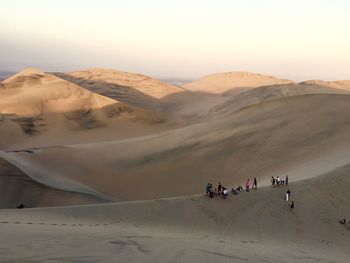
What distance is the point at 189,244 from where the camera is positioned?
9.61 metres

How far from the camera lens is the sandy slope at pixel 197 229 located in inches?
319

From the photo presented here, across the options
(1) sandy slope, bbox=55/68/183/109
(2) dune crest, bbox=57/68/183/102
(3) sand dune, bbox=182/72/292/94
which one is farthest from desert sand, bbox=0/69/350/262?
(3) sand dune, bbox=182/72/292/94

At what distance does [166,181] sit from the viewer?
24.2m

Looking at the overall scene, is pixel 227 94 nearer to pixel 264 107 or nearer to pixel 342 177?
pixel 264 107

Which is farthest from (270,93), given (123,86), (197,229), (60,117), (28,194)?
(197,229)

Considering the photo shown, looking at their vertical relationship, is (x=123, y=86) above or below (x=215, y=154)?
above

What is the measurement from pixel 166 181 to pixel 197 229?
38.1 feet

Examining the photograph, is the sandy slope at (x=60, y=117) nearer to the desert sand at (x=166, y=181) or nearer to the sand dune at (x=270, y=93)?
the desert sand at (x=166, y=181)

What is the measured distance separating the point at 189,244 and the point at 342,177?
8099 mm

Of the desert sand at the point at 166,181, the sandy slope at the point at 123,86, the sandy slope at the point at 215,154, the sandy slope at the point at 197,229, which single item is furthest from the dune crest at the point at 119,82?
the sandy slope at the point at 197,229

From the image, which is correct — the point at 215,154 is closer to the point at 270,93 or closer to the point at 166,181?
the point at 166,181

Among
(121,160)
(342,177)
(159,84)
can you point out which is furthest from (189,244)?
(159,84)

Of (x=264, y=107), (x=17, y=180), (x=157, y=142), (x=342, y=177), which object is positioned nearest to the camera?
(x=342, y=177)

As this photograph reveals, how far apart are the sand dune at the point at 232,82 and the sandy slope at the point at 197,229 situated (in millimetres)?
85552
